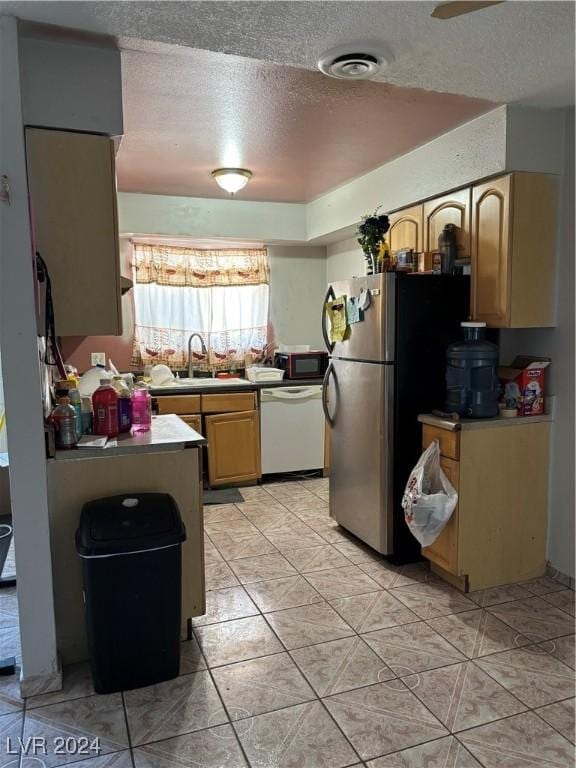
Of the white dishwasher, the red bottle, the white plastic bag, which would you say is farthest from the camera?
the white dishwasher

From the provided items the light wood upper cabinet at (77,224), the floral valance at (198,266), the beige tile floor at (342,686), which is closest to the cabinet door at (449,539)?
the beige tile floor at (342,686)

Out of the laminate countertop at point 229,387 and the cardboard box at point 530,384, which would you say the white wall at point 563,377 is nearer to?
the cardboard box at point 530,384

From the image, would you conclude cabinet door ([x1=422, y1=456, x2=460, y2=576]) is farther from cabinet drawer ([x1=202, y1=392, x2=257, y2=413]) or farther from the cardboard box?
cabinet drawer ([x1=202, y1=392, x2=257, y2=413])

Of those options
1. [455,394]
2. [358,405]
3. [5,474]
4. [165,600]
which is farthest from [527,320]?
[5,474]

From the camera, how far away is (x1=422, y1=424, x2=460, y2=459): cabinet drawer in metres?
2.60

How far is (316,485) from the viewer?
14.6 feet

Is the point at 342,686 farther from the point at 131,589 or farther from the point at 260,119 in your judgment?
the point at 260,119

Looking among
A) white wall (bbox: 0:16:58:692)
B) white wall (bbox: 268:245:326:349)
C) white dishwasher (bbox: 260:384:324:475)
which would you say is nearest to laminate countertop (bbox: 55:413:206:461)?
white wall (bbox: 0:16:58:692)

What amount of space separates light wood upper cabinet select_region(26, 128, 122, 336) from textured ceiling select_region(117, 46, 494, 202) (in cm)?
44

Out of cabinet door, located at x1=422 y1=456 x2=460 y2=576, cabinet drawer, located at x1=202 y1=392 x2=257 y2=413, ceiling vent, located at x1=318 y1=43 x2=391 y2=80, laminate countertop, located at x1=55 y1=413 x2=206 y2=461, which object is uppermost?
ceiling vent, located at x1=318 y1=43 x2=391 y2=80

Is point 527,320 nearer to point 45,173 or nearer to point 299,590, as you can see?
point 299,590

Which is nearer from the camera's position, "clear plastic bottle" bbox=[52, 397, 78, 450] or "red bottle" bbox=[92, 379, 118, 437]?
"clear plastic bottle" bbox=[52, 397, 78, 450]

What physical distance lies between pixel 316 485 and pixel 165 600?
2.57 m

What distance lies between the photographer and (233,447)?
432cm
